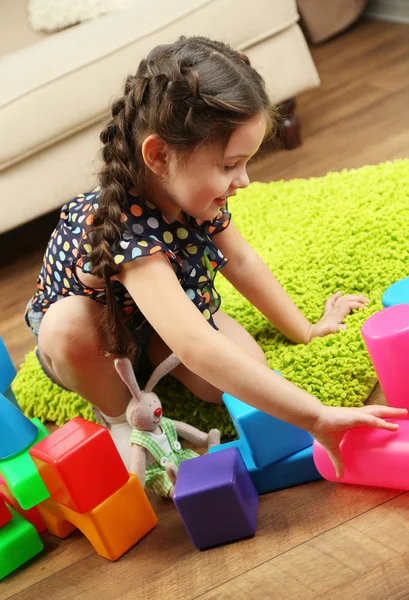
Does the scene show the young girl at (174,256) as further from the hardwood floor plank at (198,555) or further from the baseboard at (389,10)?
the baseboard at (389,10)

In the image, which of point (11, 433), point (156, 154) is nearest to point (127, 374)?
point (11, 433)

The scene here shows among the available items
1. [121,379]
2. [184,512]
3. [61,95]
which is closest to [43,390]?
[121,379]

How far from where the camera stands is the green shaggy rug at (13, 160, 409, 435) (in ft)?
3.32

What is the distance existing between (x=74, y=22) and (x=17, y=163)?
0.49m

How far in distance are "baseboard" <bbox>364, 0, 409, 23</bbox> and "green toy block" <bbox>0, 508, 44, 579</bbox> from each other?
7.14 feet

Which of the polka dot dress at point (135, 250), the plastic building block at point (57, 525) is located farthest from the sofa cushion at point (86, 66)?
the plastic building block at point (57, 525)

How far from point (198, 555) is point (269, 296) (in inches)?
16.0

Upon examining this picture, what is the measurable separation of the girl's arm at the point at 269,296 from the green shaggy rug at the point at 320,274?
24 mm

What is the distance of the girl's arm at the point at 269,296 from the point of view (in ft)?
3.64

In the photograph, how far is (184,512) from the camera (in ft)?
2.67

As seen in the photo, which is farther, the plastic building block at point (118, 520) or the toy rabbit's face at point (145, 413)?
the toy rabbit's face at point (145, 413)

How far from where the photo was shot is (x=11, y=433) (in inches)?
36.9

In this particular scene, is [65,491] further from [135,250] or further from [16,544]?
[135,250]

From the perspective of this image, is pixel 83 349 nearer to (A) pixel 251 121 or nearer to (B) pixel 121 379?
(B) pixel 121 379
